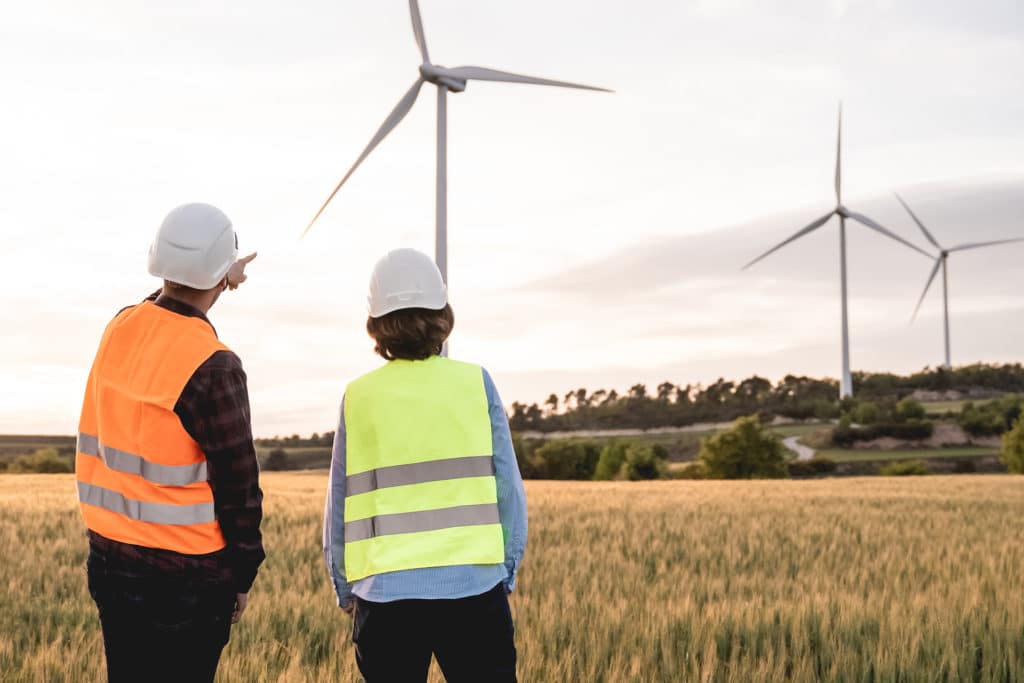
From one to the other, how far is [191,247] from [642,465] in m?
77.3

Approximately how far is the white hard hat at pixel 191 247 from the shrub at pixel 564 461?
281ft

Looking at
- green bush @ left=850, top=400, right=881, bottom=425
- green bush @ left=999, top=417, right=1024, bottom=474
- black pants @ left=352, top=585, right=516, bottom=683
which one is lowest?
green bush @ left=999, top=417, right=1024, bottom=474

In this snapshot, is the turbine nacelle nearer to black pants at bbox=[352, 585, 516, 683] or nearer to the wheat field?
the wheat field

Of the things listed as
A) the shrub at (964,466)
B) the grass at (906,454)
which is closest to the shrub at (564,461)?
the grass at (906,454)

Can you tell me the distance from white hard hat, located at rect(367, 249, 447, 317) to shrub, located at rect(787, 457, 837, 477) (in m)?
83.9

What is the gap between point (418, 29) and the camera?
27250 millimetres

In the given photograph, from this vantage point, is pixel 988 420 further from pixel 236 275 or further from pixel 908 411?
pixel 236 275

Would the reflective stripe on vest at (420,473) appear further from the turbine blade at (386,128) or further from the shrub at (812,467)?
the shrub at (812,467)

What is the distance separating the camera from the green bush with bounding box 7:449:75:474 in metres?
71.9

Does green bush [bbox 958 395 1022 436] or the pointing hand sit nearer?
the pointing hand

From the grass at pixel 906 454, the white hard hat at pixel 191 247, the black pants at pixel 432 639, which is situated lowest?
the grass at pixel 906 454

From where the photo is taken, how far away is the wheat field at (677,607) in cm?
616

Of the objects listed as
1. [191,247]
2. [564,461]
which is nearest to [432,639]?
[191,247]

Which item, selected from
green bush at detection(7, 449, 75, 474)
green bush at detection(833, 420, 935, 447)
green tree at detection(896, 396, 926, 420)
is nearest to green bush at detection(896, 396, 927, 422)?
green tree at detection(896, 396, 926, 420)
